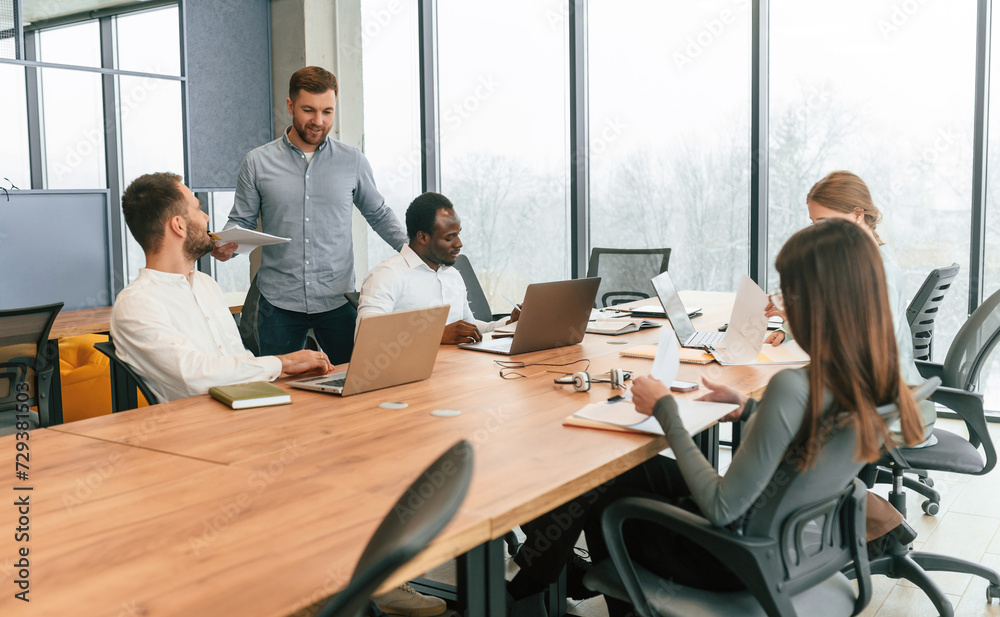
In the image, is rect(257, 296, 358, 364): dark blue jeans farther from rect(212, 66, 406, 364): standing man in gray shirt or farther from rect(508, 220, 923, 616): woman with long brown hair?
rect(508, 220, 923, 616): woman with long brown hair

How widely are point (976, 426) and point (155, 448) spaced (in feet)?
7.40

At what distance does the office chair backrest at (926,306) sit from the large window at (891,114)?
1.66 meters

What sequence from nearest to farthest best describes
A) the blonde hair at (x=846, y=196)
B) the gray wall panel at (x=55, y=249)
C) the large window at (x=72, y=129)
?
the blonde hair at (x=846, y=196) < the gray wall panel at (x=55, y=249) < the large window at (x=72, y=129)

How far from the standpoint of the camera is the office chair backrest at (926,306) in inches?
116

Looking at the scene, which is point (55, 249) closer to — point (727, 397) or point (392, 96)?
point (392, 96)

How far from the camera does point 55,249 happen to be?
14.6 feet

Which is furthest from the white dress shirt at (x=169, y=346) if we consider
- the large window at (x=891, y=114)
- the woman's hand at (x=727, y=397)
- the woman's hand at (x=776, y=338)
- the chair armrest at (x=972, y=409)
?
the large window at (x=891, y=114)

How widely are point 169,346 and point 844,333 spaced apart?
1.62m

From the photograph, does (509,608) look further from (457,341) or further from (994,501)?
(994,501)

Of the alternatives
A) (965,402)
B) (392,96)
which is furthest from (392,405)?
(392,96)

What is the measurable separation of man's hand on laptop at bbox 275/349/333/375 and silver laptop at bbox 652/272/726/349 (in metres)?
1.16

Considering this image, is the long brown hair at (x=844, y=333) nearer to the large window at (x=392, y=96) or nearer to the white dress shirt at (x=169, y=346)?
the white dress shirt at (x=169, y=346)

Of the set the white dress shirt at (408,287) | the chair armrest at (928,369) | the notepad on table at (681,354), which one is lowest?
the chair armrest at (928,369)

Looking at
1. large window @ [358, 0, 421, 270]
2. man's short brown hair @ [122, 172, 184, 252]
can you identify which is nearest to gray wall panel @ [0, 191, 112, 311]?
large window @ [358, 0, 421, 270]
